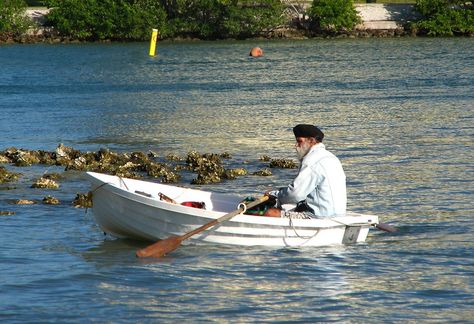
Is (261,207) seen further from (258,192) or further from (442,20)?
(442,20)

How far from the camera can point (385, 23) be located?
90812mm

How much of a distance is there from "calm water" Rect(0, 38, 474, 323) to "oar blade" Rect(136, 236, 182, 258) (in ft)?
0.57

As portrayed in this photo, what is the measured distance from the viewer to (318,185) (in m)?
16.3

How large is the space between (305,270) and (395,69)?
135 ft

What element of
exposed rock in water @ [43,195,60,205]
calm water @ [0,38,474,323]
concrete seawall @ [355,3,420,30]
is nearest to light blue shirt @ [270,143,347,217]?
calm water @ [0,38,474,323]

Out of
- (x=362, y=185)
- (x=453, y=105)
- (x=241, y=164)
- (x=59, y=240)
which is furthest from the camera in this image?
(x=453, y=105)

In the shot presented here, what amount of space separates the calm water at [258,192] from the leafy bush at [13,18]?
37.0m

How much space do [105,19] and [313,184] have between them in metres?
79.9

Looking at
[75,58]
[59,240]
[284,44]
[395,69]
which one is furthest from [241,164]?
[284,44]

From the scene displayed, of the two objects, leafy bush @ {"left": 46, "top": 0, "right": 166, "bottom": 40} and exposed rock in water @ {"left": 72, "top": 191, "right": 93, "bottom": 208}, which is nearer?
exposed rock in water @ {"left": 72, "top": 191, "right": 93, "bottom": 208}

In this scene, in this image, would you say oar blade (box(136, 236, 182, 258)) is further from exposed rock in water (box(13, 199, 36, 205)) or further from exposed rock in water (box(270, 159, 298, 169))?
exposed rock in water (box(270, 159, 298, 169))

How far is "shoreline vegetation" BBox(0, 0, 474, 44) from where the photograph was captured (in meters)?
90.0

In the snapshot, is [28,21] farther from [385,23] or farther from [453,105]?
[453,105]

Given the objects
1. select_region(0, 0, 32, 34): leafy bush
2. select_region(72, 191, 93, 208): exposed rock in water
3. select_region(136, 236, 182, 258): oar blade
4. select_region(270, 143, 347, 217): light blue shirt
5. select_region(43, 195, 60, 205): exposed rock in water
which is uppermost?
select_region(270, 143, 347, 217): light blue shirt
